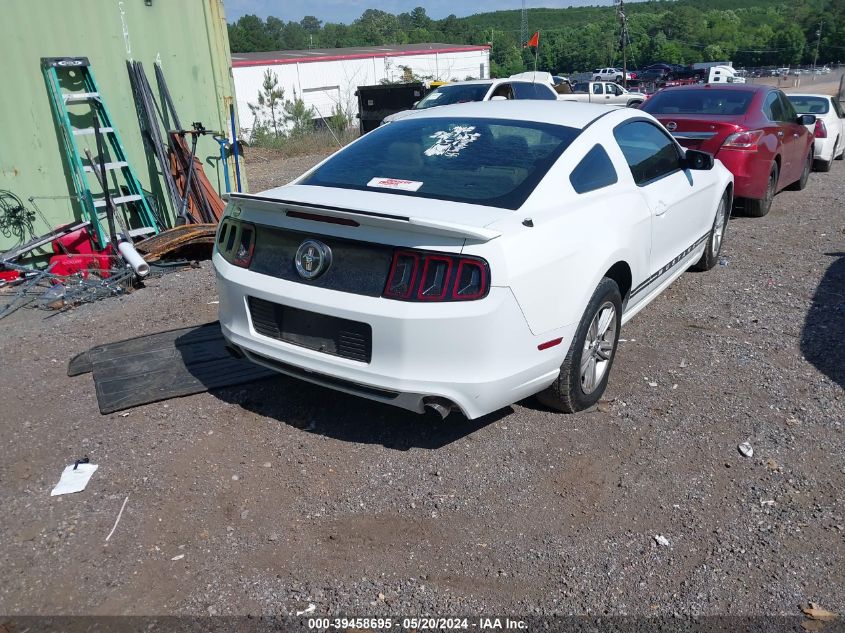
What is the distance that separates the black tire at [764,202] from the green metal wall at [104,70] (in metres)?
6.65

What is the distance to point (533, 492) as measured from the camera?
3455 mm

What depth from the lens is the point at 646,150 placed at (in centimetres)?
496

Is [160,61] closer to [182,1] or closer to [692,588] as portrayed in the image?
[182,1]

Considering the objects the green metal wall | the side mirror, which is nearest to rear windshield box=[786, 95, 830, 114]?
the side mirror

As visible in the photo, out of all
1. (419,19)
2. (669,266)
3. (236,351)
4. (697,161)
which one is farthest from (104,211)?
(419,19)

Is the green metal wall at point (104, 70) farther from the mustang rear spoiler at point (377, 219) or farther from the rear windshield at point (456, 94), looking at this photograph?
the rear windshield at point (456, 94)

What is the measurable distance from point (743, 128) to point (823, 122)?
5918mm

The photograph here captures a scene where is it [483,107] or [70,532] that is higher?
[483,107]

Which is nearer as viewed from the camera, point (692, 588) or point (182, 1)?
point (692, 588)

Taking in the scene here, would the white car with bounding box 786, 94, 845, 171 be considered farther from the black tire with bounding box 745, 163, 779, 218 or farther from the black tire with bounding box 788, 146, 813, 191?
the black tire with bounding box 745, 163, 779, 218

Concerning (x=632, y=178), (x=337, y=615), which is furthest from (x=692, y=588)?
(x=632, y=178)

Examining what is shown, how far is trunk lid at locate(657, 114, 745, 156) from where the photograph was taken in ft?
27.0

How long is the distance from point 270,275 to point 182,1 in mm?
6259

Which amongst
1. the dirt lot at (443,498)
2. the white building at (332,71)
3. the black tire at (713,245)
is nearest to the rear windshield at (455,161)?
the dirt lot at (443,498)
